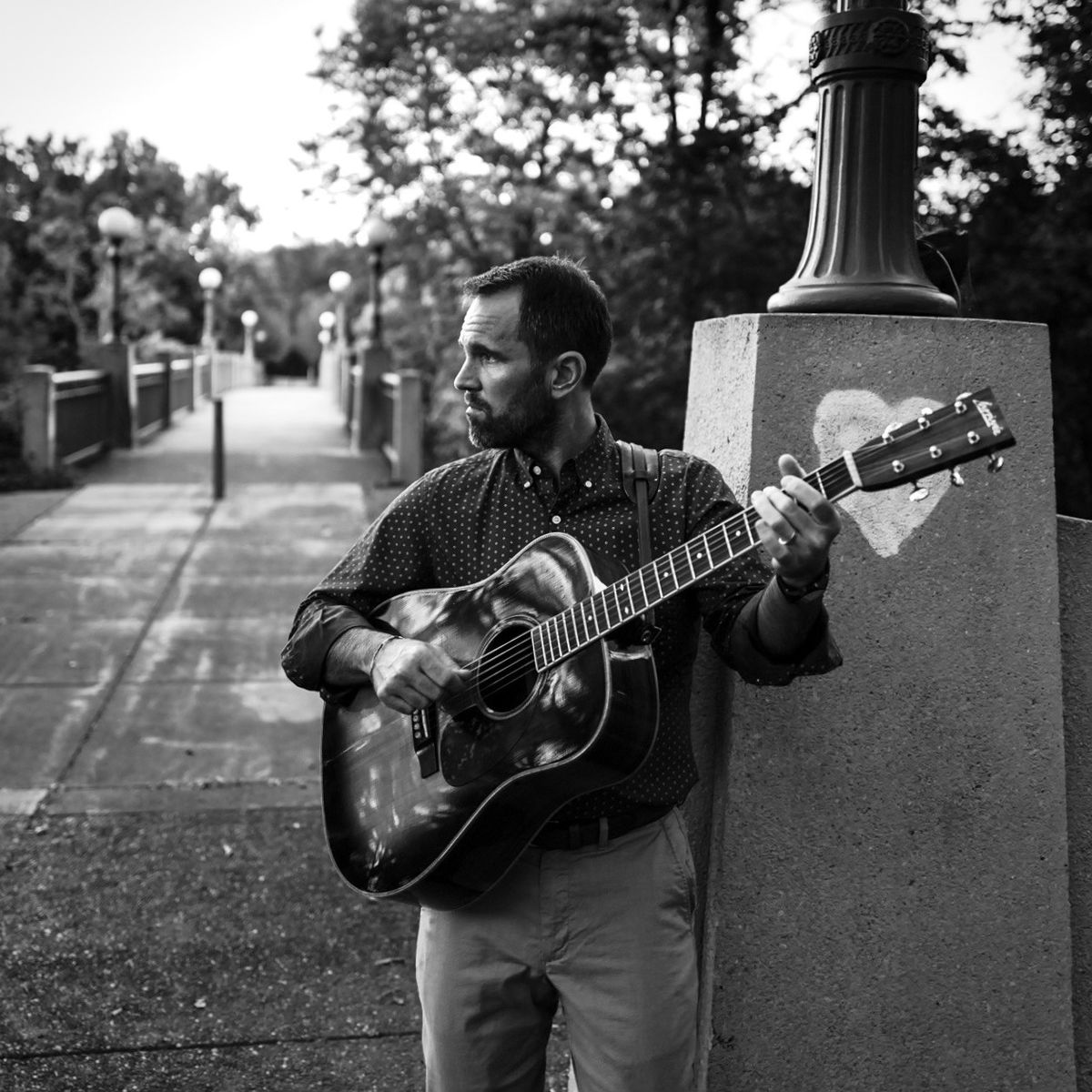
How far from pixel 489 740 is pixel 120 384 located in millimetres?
17562

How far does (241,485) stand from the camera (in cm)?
1437

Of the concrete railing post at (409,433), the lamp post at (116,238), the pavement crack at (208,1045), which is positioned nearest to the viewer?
the pavement crack at (208,1045)

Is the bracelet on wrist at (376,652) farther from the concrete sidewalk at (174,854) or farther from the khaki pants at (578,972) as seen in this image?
the concrete sidewalk at (174,854)

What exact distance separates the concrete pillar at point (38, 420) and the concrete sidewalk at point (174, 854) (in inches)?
168

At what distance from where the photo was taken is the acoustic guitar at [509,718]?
86.6 inches

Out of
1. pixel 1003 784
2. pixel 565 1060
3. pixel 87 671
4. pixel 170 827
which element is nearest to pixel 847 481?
pixel 1003 784

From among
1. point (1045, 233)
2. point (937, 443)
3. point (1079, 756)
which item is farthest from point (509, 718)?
point (1045, 233)

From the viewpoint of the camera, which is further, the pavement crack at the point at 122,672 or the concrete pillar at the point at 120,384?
the concrete pillar at the point at 120,384

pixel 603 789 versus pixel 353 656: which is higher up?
pixel 353 656

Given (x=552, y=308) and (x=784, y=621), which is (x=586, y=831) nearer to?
(x=784, y=621)

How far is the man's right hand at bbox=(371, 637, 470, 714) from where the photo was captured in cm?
235

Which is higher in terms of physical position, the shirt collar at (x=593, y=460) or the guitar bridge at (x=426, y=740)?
the shirt collar at (x=593, y=460)

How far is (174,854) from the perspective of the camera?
16.8 ft

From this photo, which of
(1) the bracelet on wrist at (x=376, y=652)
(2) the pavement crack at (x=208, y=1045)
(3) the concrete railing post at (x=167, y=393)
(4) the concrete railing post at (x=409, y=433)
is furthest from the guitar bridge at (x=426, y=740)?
(3) the concrete railing post at (x=167, y=393)
